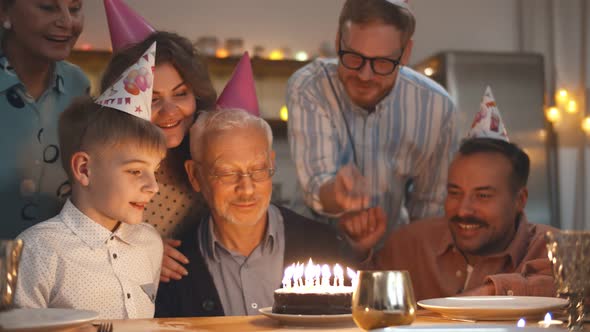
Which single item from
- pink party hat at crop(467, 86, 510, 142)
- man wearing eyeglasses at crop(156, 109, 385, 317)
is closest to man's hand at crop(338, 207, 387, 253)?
man wearing eyeglasses at crop(156, 109, 385, 317)

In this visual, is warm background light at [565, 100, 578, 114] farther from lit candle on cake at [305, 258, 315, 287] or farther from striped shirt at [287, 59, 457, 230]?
lit candle on cake at [305, 258, 315, 287]

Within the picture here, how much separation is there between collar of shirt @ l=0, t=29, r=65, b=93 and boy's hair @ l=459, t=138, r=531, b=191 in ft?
4.27

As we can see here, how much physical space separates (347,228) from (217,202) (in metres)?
0.47

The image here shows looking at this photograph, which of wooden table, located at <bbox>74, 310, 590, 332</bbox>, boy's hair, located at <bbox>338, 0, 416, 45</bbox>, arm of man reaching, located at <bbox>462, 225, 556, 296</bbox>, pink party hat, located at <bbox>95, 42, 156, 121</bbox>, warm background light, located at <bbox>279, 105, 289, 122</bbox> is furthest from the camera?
warm background light, located at <bbox>279, 105, 289, 122</bbox>

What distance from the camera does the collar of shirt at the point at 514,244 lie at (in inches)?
94.1

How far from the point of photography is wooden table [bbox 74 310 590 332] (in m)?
1.48

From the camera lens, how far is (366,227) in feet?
8.28

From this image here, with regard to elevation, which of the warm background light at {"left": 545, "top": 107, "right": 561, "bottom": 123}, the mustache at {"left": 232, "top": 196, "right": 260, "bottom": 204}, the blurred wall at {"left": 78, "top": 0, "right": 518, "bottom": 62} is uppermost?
the blurred wall at {"left": 78, "top": 0, "right": 518, "bottom": 62}

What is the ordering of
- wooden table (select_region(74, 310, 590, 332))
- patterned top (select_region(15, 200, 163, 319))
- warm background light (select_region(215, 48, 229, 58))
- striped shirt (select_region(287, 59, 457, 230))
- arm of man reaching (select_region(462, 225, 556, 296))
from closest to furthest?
1. wooden table (select_region(74, 310, 590, 332))
2. patterned top (select_region(15, 200, 163, 319))
3. arm of man reaching (select_region(462, 225, 556, 296))
4. striped shirt (select_region(287, 59, 457, 230))
5. warm background light (select_region(215, 48, 229, 58))

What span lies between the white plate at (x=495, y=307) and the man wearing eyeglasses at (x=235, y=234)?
2.53ft

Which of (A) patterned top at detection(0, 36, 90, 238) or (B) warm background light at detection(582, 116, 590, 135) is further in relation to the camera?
(B) warm background light at detection(582, 116, 590, 135)

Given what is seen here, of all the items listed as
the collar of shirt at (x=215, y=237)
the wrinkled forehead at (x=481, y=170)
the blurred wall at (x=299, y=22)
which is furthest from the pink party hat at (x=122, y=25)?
the blurred wall at (x=299, y=22)

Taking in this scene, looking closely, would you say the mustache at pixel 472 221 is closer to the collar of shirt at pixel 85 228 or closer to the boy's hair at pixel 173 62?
the boy's hair at pixel 173 62

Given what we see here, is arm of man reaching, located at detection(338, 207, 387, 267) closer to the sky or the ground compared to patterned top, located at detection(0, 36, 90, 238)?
closer to the ground
